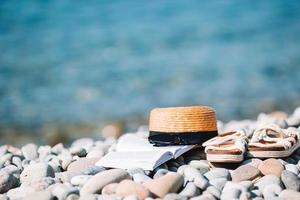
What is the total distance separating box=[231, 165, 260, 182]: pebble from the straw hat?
0.48 m

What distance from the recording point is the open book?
338cm

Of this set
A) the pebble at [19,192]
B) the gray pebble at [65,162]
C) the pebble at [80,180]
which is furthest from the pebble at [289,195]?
the gray pebble at [65,162]

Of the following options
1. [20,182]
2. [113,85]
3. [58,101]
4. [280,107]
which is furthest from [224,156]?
[113,85]

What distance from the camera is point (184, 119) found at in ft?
12.1

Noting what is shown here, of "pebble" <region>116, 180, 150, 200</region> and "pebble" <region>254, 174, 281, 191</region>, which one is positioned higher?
"pebble" <region>116, 180, 150, 200</region>

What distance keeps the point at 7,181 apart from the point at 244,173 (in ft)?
4.08

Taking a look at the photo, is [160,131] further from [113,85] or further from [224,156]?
[113,85]

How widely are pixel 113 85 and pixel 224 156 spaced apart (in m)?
7.34

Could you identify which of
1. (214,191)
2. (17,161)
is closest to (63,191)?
(214,191)

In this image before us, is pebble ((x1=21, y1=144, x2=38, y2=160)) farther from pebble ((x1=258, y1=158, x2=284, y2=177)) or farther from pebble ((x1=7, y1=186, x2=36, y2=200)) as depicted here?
pebble ((x1=258, y1=158, x2=284, y2=177))

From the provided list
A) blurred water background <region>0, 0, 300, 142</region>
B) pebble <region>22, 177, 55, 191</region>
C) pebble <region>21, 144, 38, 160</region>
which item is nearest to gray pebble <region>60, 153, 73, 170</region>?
pebble <region>22, 177, 55, 191</region>

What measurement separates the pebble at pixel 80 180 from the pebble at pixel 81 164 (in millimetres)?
352

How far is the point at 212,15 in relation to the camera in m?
15.2

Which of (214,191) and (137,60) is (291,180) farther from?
(137,60)
